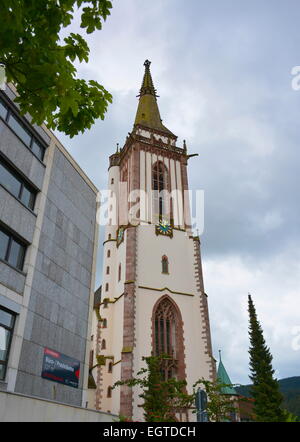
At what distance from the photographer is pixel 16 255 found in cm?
1477

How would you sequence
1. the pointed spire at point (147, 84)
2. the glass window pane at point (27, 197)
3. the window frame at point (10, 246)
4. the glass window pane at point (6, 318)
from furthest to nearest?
1. the pointed spire at point (147, 84)
2. the glass window pane at point (27, 197)
3. the window frame at point (10, 246)
4. the glass window pane at point (6, 318)

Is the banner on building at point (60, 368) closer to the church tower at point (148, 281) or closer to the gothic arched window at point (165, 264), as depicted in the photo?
the church tower at point (148, 281)

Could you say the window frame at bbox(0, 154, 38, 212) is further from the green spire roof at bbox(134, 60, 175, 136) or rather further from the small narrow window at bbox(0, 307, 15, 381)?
the green spire roof at bbox(134, 60, 175, 136)

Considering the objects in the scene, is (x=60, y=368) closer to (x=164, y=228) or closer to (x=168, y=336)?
(x=168, y=336)

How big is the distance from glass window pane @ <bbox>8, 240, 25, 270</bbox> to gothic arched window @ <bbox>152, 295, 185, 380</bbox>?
63.6ft

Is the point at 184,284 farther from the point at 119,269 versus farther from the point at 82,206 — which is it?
the point at 82,206

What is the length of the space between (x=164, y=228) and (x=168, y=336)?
1057cm

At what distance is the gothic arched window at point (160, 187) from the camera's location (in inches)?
1619

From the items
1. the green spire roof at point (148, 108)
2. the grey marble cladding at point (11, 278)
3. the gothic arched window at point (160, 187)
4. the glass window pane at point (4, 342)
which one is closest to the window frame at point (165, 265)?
the gothic arched window at point (160, 187)

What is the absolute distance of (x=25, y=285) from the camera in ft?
47.8

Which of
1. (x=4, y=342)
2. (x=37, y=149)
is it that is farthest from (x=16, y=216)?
(x=4, y=342)

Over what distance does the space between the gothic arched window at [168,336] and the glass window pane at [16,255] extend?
63.6ft

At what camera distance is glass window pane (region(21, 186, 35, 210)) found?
15727mm
